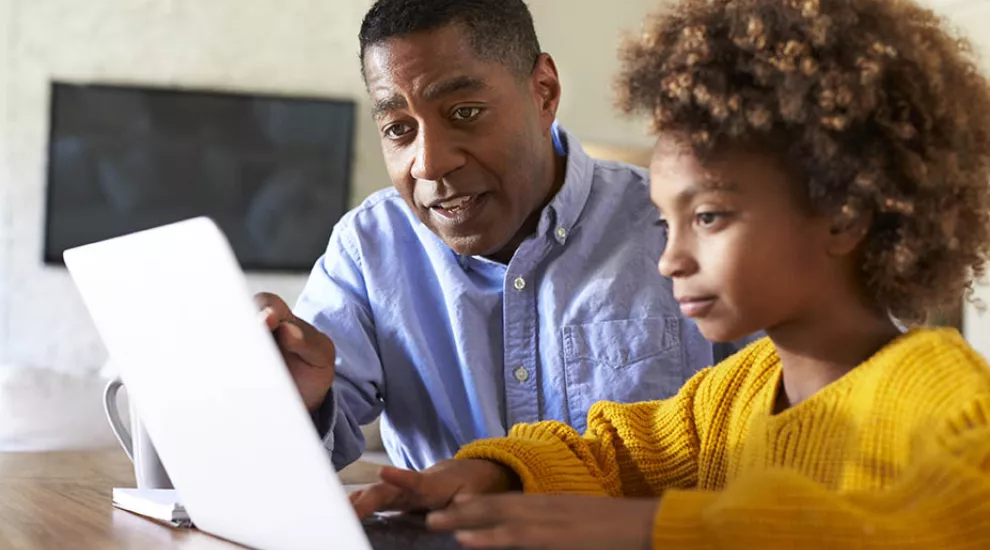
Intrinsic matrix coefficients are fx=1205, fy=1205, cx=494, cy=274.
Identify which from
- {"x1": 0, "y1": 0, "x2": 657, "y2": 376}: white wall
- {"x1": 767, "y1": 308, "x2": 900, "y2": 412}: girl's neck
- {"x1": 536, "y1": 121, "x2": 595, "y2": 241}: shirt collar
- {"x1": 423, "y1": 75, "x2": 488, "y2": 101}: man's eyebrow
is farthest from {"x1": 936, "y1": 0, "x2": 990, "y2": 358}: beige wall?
{"x1": 767, "y1": 308, "x2": 900, "y2": 412}: girl's neck

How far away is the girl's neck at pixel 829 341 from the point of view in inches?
34.1

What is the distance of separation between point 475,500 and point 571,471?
1.07 ft

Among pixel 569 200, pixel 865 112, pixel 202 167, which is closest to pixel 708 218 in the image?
pixel 865 112

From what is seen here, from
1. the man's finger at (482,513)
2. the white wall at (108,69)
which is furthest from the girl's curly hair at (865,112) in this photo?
the white wall at (108,69)

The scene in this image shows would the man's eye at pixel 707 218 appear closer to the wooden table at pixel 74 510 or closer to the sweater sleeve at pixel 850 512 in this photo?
the sweater sleeve at pixel 850 512

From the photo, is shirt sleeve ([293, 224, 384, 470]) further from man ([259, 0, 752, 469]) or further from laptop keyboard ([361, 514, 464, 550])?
laptop keyboard ([361, 514, 464, 550])

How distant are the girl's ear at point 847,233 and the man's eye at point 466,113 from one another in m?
0.63

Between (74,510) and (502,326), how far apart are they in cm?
58

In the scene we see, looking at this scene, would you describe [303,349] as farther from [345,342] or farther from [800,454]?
[800,454]

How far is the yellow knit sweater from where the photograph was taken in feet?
2.20

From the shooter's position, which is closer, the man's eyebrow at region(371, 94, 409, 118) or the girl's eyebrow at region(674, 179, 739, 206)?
the girl's eyebrow at region(674, 179, 739, 206)

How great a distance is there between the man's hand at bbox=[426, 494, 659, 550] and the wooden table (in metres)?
0.26

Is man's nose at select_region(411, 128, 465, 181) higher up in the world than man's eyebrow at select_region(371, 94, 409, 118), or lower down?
lower down

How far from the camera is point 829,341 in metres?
0.87
